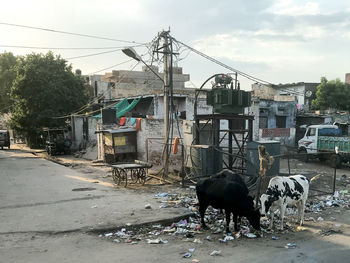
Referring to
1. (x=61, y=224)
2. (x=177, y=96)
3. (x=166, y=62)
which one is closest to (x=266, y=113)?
(x=177, y=96)

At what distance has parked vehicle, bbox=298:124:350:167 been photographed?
55.6 ft

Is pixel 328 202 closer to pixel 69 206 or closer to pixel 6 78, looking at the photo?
pixel 69 206

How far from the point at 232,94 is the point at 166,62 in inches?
134

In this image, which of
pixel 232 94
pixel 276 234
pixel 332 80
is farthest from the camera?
pixel 332 80

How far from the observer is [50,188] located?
11.9m

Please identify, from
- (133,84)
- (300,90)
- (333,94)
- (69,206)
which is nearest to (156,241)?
→ (69,206)

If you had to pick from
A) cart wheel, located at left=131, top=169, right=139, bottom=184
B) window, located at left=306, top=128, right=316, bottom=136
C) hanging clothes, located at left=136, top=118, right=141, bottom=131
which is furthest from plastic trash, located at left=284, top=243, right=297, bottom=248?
window, located at left=306, top=128, right=316, bottom=136

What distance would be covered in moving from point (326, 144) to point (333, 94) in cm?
1387

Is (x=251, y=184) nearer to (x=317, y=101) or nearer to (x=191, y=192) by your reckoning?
(x=191, y=192)

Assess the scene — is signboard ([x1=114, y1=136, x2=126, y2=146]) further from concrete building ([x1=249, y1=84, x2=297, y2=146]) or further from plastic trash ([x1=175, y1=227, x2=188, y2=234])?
plastic trash ([x1=175, y1=227, x2=188, y2=234])

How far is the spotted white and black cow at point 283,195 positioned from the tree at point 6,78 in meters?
36.0

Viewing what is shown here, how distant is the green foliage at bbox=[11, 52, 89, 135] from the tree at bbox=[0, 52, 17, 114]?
6.53m

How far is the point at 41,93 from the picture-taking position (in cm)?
2853

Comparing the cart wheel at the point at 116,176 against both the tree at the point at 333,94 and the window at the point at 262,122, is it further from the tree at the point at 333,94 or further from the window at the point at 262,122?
the tree at the point at 333,94
